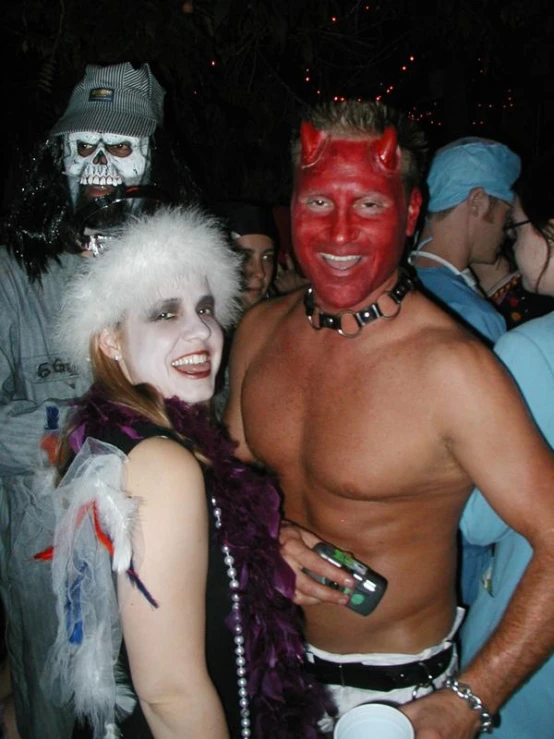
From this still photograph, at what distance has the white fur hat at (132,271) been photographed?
158 centimetres

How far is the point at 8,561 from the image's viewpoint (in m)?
2.21

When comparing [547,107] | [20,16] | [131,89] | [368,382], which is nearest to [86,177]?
[131,89]

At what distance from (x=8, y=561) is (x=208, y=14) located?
146 inches

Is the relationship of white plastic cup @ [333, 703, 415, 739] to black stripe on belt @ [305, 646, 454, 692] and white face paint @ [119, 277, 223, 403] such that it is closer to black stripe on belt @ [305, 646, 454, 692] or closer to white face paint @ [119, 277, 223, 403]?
black stripe on belt @ [305, 646, 454, 692]

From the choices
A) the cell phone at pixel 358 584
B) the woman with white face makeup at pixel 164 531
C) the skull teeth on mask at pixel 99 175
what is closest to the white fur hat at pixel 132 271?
the woman with white face makeup at pixel 164 531

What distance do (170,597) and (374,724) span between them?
50 centimetres

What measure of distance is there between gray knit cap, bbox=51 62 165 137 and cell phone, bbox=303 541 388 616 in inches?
63.8

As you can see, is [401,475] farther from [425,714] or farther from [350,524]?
[425,714]

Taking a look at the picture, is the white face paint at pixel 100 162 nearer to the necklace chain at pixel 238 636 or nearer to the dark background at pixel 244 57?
the dark background at pixel 244 57

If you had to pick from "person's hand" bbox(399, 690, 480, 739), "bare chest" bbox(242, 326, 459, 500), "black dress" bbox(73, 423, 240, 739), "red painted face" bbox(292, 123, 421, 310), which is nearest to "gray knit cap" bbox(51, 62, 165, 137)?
"red painted face" bbox(292, 123, 421, 310)

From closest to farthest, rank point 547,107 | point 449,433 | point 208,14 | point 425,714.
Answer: point 425,714 → point 449,433 → point 208,14 → point 547,107

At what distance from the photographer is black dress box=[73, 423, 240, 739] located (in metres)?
1.49

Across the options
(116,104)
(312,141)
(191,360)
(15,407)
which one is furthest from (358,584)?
(116,104)

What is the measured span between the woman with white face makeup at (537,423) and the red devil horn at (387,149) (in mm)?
490
